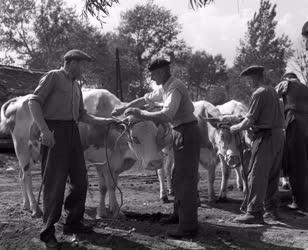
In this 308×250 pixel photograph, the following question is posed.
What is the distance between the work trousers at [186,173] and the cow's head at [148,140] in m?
0.71

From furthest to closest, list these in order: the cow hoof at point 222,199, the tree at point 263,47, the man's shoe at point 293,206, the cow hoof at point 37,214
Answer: the tree at point 263,47, the cow hoof at point 222,199, the man's shoe at point 293,206, the cow hoof at point 37,214

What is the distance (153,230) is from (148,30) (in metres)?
55.9

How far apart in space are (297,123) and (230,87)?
56.1m

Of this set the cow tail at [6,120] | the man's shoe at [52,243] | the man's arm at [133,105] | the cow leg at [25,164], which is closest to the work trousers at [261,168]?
the man's arm at [133,105]

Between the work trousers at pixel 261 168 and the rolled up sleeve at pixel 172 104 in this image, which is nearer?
the rolled up sleeve at pixel 172 104

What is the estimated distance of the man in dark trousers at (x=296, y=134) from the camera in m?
9.74

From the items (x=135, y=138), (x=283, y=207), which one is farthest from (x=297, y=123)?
(x=135, y=138)

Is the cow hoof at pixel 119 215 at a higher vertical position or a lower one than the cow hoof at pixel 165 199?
lower

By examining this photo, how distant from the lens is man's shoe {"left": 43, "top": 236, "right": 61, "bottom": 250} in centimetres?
674

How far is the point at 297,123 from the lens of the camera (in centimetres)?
987

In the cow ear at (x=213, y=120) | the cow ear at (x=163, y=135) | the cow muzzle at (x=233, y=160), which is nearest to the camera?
the cow ear at (x=163, y=135)

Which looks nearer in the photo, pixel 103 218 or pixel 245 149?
pixel 103 218

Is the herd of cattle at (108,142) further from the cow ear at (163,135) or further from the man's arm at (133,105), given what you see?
the man's arm at (133,105)

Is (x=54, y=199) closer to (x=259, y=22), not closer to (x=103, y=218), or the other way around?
(x=103, y=218)
